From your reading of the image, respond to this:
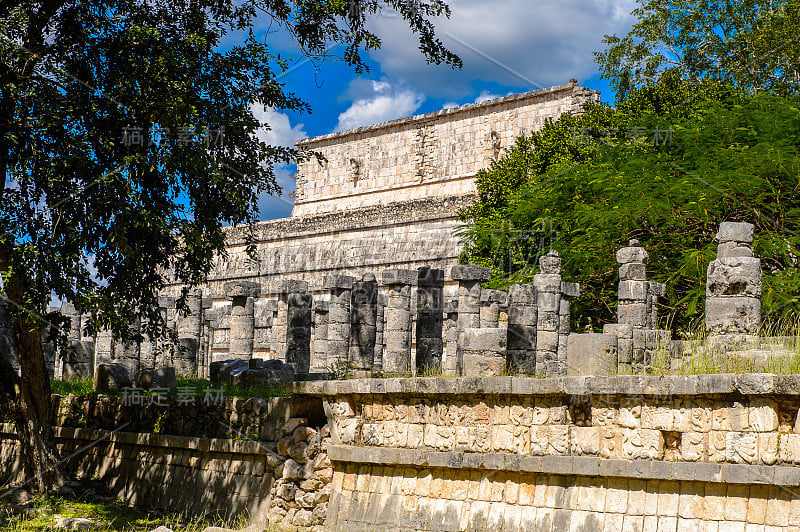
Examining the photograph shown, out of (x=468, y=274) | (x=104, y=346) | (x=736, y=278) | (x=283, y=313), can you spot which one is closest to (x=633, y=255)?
(x=736, y=278)

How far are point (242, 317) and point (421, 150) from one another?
1612cm

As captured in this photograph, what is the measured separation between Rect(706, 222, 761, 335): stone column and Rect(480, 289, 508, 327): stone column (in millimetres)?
5844

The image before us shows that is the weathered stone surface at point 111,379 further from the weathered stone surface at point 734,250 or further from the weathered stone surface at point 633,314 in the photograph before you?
the weathered stone surface at point 734,250

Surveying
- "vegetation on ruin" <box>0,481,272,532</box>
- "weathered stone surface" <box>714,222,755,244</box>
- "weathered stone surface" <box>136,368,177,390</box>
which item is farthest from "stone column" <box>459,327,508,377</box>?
"weathered stone surface" <box>136,368,177,390</box>

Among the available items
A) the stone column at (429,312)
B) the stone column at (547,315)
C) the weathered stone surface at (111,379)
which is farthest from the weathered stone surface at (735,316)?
the weathered stone surface at (111,379)

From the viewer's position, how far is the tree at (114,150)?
398 inches

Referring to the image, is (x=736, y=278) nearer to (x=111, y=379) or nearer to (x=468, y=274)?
(x=468, y=274)

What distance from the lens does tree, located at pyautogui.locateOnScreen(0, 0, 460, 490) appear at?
33.1 feet

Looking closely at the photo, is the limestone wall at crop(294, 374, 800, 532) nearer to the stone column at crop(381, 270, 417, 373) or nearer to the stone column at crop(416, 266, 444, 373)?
the stone column at crop(416, 266, 444, 373)

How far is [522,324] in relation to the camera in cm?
1570

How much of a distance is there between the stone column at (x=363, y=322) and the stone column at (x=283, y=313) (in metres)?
1.57

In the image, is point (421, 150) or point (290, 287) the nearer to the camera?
point (290, 287)

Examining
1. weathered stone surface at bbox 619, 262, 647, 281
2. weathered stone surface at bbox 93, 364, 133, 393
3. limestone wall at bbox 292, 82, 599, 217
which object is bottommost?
weathered stone surface at bbox 93, 364, 133, 393

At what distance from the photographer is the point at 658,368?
8.18 m
